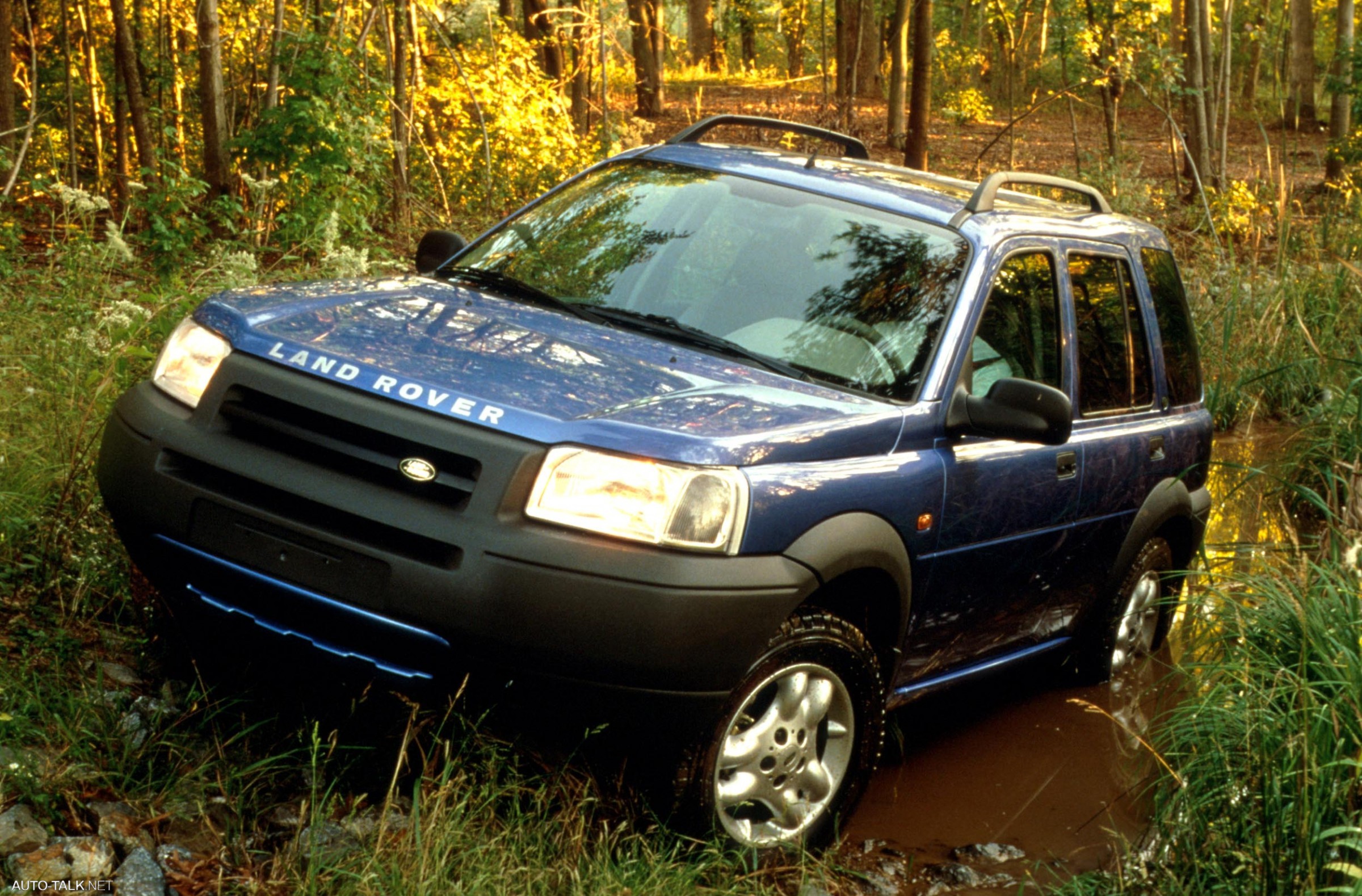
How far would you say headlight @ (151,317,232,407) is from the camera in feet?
12.2

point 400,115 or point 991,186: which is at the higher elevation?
point 400,115

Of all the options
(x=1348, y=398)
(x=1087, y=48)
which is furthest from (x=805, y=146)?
(x=1348, y=398)

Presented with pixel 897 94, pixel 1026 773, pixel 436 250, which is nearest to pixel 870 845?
pixel 1026 773

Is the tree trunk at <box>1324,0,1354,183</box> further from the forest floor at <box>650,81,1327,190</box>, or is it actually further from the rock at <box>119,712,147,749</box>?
the rock at <box>119,712,147,749</box>

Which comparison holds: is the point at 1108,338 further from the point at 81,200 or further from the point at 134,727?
the point at 81,200

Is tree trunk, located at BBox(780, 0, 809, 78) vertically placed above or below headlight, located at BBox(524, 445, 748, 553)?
above

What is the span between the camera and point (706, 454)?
3.29 metres

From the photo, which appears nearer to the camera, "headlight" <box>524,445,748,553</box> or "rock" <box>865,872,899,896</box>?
"headlight" <box>524,445,748,553</box>

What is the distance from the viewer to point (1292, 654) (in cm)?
404

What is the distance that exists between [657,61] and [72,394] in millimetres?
25195

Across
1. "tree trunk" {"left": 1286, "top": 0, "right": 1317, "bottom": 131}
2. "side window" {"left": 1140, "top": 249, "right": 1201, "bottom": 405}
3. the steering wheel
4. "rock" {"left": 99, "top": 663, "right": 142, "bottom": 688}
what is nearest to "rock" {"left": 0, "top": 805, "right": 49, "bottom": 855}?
"rock" {"left": 99, "top": 663, "right": 142, "bottom": 688}

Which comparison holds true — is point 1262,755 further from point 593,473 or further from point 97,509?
point 97,509

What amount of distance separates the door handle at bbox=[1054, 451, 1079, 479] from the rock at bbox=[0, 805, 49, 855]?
10.1 feet

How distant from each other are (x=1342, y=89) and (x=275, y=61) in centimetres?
1313
